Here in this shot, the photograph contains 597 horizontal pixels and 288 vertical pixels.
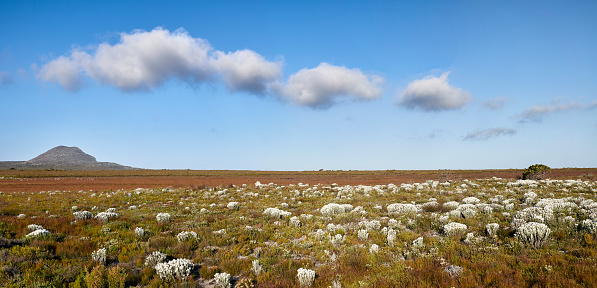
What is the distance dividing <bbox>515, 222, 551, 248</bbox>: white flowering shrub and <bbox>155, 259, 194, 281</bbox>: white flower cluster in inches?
445

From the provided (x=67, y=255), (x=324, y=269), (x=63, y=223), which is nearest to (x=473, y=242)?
(x=324, y=269)

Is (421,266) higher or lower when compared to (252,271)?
higher

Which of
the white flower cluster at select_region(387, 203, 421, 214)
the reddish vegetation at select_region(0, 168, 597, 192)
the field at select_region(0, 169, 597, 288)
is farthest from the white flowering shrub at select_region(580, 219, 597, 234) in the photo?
the reddish vegetation at select_region(0, 168, 597, 192)

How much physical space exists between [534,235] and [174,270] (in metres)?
11.9

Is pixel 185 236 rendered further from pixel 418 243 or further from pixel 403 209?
pixel 403 209

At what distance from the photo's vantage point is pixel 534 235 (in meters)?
8.77

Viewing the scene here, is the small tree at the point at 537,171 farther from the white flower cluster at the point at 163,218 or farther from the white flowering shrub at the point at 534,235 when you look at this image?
the white flower cluster at the point at 163,218

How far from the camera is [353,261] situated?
8.42 meters

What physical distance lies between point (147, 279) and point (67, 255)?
Answer: 414 centimetres

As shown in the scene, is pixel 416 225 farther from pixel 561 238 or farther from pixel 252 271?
pixel 252 271

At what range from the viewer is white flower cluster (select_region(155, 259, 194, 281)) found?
25.5ft

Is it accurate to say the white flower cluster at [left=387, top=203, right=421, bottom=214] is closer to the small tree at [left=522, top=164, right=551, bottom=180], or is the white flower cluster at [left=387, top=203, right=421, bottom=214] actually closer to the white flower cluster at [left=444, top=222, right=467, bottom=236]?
the white flower cluster at [left=444, top=222, right=467, bottom=236]

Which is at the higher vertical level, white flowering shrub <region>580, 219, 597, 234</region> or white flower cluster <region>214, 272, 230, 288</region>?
white flowering shrub <region>580, 219, 597, 234</region>

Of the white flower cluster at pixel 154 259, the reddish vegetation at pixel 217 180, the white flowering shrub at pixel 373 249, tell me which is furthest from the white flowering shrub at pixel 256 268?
the reddish vegetation at pixel 217 180
